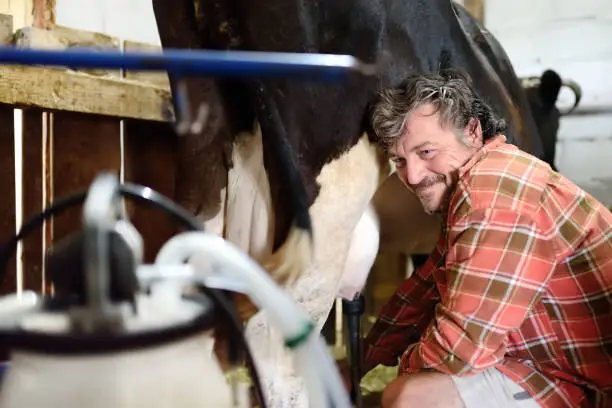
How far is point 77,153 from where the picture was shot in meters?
1.62

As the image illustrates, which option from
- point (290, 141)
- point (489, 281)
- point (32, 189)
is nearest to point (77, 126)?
point (32, 189)

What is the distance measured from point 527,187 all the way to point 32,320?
798 mm

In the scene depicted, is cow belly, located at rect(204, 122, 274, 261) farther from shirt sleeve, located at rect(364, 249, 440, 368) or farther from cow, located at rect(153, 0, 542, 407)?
shirt sleeve, located at rect(364, 249, 440, 368)

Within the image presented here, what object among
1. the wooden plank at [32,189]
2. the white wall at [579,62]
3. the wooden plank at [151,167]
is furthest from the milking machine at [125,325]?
the white wall at [579,62]

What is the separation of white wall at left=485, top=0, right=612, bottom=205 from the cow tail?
72.2 inches

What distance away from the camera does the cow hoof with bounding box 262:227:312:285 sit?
1058 mm

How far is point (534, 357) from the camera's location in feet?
3.73

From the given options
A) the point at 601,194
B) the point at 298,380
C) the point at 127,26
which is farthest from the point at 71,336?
the point at 601,194

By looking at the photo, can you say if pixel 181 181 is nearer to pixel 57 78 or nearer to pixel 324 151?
pixel 324 151

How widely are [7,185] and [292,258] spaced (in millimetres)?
774


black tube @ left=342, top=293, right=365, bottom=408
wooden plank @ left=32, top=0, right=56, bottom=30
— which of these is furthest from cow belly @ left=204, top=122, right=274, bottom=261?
wooden plank @ left=32, top=0, right=56, bottom=30

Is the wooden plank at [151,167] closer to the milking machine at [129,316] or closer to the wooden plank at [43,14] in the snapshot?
the wooden plank at [43,14]

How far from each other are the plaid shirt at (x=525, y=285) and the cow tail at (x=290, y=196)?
23cm

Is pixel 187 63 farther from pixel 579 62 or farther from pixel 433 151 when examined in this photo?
pixel 579 62
